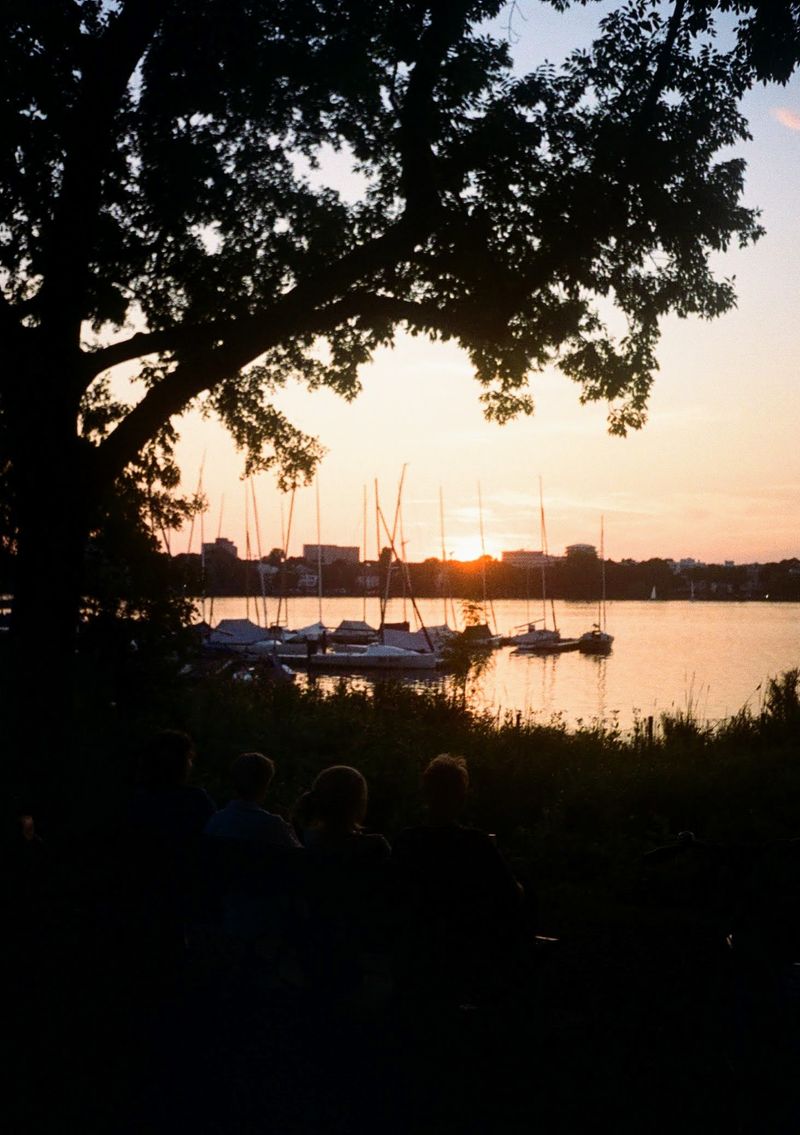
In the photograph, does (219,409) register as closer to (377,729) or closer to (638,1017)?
(377,729)

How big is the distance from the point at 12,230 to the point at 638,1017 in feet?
33.5

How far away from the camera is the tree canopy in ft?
34.5

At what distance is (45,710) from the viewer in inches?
402

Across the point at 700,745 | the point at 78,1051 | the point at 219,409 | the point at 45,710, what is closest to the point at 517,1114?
the point at 78,1051

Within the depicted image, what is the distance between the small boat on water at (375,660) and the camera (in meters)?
64.2

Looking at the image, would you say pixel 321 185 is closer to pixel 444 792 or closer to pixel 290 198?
pixel 290 198

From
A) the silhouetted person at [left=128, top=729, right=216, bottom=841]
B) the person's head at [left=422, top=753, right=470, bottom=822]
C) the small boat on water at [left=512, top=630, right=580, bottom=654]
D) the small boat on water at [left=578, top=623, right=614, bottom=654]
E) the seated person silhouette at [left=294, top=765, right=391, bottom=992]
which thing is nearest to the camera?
the seated person silhouette at [left=294, top=765, right=391, bottom=992]

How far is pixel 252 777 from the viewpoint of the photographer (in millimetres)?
5188

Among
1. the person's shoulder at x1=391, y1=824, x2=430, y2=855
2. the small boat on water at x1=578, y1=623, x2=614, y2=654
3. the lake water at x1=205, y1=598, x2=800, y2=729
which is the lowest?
the lake water at x1=205, y1=598, x2=800, y2=729

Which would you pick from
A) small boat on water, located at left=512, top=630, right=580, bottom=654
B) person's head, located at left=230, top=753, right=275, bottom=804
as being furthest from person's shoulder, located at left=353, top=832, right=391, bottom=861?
small boat on water, located at left=512, top=630, right=580, bottom=654

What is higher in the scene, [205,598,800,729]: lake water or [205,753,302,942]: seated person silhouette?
[205,753,302,942]: seated person silhouette

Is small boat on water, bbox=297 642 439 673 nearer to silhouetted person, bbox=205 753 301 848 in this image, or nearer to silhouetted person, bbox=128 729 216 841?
silhouetted person, bbox=128 729 216 841

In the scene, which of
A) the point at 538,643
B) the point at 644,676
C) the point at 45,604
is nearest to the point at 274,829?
the point at 45,604

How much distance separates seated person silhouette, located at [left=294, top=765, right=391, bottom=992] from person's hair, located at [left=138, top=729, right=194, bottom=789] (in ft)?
2.66
